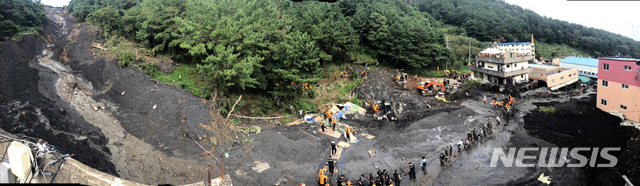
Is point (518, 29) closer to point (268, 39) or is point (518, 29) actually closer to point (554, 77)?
point (554, 77)

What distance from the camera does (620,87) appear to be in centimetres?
2672

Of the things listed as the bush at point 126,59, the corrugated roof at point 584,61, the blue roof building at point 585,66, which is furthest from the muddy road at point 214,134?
the corrugated roof at point 584,61

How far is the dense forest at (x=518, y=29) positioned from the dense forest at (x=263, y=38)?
1259 inches

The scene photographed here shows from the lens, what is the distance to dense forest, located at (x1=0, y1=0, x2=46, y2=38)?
3359 cm

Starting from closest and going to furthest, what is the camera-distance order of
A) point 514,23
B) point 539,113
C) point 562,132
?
point 562,132 < point 539,113 < point 514,23

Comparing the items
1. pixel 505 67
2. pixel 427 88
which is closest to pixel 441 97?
pixel 427 88

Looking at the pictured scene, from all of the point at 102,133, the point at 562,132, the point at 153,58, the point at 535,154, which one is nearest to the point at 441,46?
the point at 562,132

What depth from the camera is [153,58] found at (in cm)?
3044

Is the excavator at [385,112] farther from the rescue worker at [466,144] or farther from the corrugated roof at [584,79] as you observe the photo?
the corrugated roof at [584,79]

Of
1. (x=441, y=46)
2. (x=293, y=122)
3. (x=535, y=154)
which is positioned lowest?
(x=535, y=154)

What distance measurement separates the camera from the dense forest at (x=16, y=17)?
1323 inches

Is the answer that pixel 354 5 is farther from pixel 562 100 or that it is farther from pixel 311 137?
pixel 311 137

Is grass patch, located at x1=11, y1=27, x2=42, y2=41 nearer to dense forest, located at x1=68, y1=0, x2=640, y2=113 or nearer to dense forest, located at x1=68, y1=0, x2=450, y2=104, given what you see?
dense forest, located at x1=68, y1=0, x2=450, y2=104

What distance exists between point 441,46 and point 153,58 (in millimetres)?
34627
